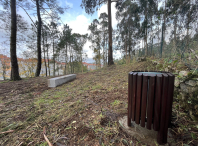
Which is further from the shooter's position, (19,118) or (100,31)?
(100,31)

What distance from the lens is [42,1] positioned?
6602 millimetres

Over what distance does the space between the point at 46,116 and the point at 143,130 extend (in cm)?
177

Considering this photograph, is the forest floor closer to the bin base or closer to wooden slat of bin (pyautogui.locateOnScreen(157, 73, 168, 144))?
the bin base

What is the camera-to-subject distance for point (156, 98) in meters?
0.98

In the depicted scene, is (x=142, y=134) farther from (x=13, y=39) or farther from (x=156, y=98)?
(x=13, y=39)

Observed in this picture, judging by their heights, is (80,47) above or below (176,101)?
above

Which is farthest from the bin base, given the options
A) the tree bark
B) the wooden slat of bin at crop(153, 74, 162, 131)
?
the tree bark

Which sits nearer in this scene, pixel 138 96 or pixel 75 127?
pixel 138 96

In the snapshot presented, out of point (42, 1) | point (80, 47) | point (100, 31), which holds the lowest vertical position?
point (80, 47)

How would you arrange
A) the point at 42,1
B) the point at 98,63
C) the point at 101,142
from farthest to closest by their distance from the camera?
the point at 98,63
the point at 42,1
the point at 101,142

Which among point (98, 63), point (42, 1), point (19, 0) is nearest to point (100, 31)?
point (98, 63)

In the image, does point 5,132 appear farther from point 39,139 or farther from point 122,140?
point 122,140

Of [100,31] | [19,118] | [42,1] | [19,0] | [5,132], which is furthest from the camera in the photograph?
[100,31]

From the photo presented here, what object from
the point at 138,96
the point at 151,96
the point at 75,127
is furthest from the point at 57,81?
the point at 151,96
